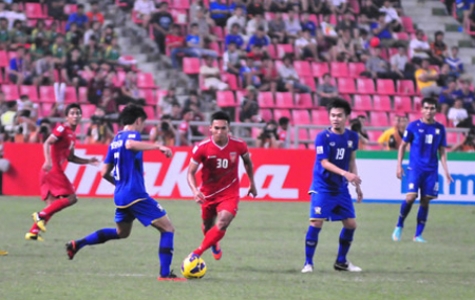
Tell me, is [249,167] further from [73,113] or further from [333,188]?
[73,113]

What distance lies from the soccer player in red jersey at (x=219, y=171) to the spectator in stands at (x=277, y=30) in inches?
740

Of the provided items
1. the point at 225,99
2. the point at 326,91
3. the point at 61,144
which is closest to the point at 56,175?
the point at 61,144

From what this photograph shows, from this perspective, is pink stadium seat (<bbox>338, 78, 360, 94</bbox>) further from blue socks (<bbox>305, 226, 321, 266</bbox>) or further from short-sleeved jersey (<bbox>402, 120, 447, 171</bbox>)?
blue socks (<bbox>305, 226, 321, 266</bbox>)

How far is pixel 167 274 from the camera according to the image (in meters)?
10.8

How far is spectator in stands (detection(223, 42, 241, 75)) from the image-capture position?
94.6ft

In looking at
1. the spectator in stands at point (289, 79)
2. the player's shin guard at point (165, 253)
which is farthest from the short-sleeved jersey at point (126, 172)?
the spectator in stands at point (289, 79)

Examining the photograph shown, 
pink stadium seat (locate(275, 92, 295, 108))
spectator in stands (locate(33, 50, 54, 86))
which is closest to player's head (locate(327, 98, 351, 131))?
spectator in stands (locate(33, 50, 54, 86))

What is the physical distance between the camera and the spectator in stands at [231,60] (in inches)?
1135

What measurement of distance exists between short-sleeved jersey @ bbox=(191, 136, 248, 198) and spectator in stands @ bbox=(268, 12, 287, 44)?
18806 millimetres

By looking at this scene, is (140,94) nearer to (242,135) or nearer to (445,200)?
(242,135)

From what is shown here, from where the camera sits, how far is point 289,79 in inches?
1153

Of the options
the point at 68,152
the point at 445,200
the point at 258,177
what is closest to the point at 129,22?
the point at 258,177

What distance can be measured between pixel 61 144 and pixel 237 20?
50.2 feet

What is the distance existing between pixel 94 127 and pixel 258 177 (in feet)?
13.7
